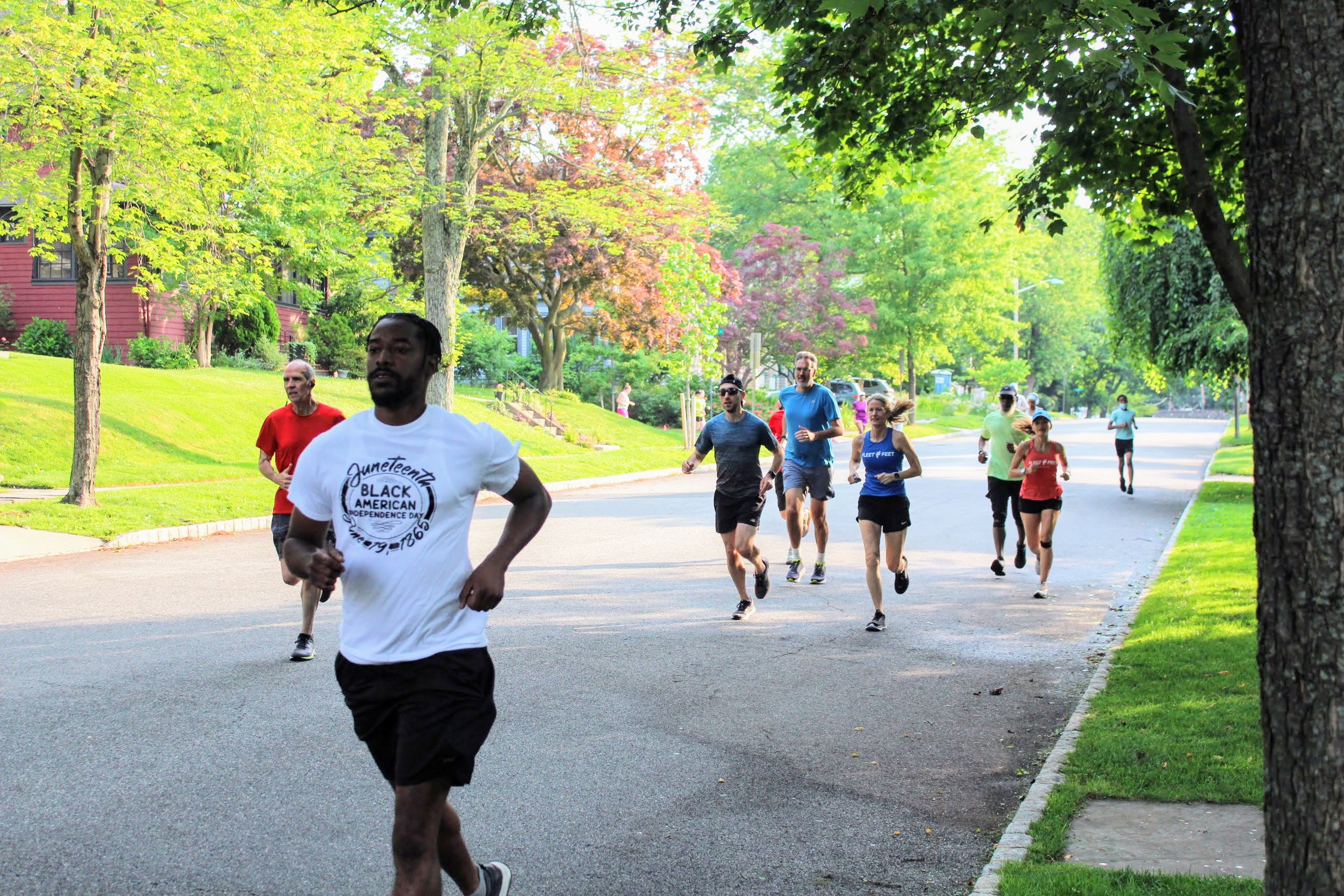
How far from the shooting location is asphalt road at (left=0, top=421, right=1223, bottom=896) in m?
4.70

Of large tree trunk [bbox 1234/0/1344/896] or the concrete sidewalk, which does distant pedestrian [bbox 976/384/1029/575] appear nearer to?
large tree trunk [bbox 1234/0/1344/896]

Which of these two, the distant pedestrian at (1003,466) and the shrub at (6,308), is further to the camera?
the shrub at (6,308)

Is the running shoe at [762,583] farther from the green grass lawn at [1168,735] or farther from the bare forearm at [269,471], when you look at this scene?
the bare forearm at [269,471]

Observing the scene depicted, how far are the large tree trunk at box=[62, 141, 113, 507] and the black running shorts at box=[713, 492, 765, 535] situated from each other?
9.67 metres

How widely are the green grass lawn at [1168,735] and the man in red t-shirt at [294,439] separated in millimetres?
4821

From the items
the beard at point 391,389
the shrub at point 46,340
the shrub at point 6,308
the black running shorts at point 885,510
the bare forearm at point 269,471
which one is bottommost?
the black running shorts at point 885,510

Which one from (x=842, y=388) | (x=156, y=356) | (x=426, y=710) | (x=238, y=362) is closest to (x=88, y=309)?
(x=426, y=710)

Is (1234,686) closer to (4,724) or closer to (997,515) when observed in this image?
(997,515)

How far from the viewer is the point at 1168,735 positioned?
6.26 meters

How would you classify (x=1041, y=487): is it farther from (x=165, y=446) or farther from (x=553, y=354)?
(x=553, y=354)

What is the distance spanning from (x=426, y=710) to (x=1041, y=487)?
908cm

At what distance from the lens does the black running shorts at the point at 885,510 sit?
9.71 m

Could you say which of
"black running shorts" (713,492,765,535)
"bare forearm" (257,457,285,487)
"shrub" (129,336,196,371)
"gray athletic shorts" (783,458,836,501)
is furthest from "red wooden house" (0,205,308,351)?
"bare forearm" (257,457,285,487)

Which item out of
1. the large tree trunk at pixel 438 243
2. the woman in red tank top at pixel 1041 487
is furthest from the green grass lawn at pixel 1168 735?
the large tree trunk at pixel 438 243
